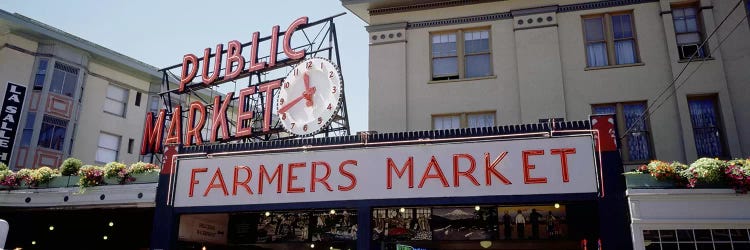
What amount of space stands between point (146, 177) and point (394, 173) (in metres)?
8.46

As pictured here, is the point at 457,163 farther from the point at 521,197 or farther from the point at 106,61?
the point at 106,61

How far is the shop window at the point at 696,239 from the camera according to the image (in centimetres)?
1296

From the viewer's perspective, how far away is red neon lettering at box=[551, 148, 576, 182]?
14.1 metres

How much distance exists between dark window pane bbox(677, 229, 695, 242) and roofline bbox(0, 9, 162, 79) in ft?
102

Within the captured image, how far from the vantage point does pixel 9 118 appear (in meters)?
26.2

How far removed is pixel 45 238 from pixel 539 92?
1900 cm

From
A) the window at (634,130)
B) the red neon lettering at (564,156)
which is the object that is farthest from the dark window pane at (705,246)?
the window at (634,130)

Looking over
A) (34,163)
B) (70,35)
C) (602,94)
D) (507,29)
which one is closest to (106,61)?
(70,35)

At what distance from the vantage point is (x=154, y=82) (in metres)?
37.5

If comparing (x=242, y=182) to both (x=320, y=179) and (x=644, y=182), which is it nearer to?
(x=320, y=179)

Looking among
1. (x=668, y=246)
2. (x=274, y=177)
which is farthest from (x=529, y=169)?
(x=274, y=177)

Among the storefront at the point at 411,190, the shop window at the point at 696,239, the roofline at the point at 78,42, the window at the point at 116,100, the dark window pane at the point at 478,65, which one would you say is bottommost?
Answer: the shop window at the point at 696,239

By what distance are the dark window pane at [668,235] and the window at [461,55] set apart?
26.8ft

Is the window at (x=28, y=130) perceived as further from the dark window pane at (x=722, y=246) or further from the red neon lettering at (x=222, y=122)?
the dark window pane at (x=722, y=246)
